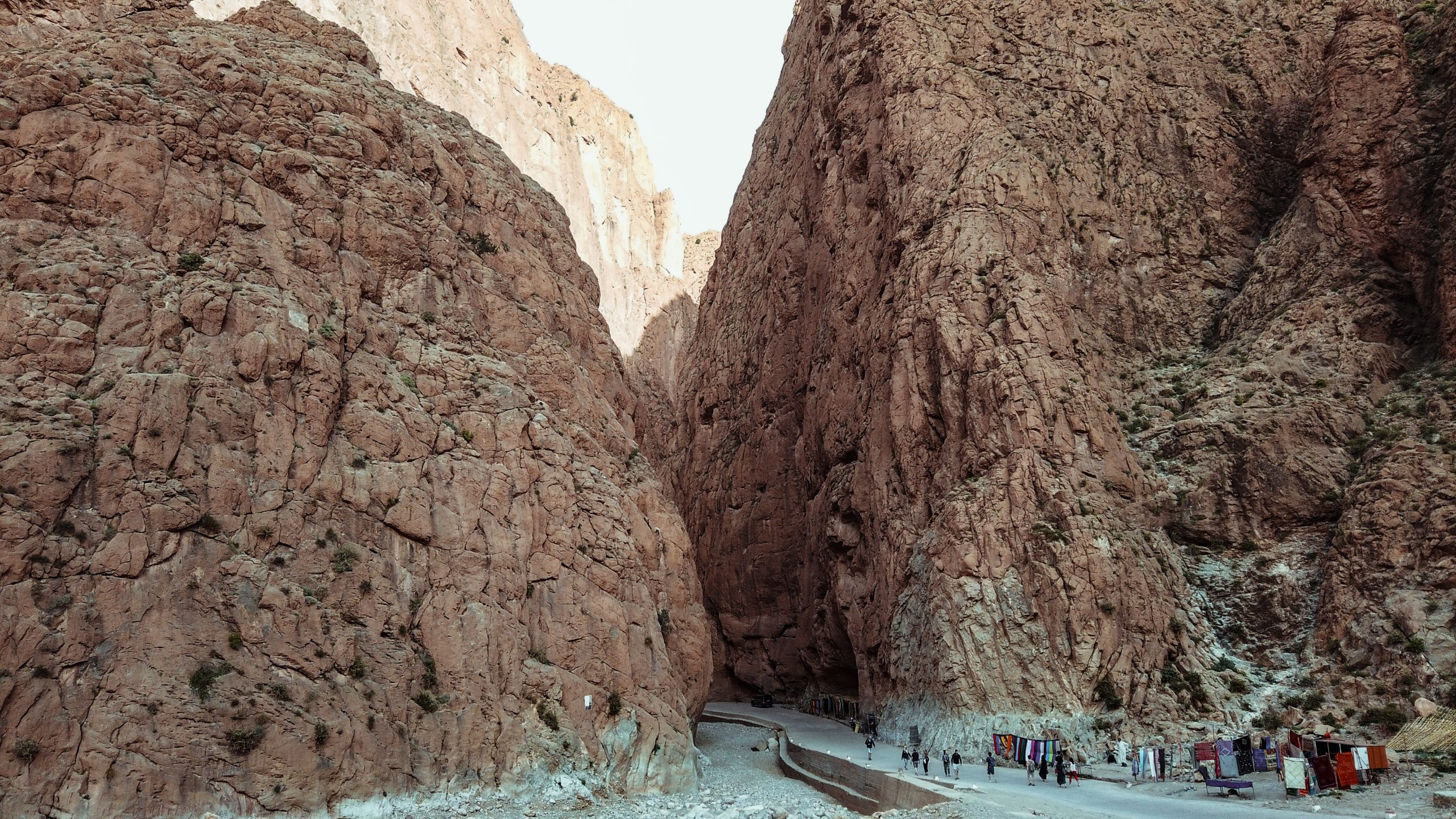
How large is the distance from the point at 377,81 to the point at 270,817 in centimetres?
2403

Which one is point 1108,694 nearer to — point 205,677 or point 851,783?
point 851,783

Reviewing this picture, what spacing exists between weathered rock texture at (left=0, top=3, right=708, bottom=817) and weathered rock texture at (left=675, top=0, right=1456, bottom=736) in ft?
38.7

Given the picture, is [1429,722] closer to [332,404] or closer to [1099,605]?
[1099,605]

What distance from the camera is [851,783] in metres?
28.8

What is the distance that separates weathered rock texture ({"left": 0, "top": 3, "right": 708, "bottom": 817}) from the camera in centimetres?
1867

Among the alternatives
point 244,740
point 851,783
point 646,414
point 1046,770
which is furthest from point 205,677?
point 646,414

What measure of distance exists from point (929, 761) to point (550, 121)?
63.1 metres

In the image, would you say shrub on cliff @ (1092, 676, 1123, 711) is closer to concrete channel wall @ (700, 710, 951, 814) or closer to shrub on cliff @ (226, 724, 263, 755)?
concrete channel wall @ (700, 710, 951, 814)

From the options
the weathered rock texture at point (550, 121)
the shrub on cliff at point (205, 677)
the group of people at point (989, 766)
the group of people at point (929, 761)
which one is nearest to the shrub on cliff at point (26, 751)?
the shrub on cliff at point (205, 677)

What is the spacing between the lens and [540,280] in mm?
33219

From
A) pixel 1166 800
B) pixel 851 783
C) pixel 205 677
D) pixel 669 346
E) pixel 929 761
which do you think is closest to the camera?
pixel 205 677

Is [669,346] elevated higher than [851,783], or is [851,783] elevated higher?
[669,346]

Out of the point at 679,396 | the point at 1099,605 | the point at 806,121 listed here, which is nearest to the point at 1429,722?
the point at 1099,605

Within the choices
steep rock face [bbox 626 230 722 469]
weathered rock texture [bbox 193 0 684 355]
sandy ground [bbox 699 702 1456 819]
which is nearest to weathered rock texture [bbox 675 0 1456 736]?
sandy ground [bbox 699 702 1456 819]
